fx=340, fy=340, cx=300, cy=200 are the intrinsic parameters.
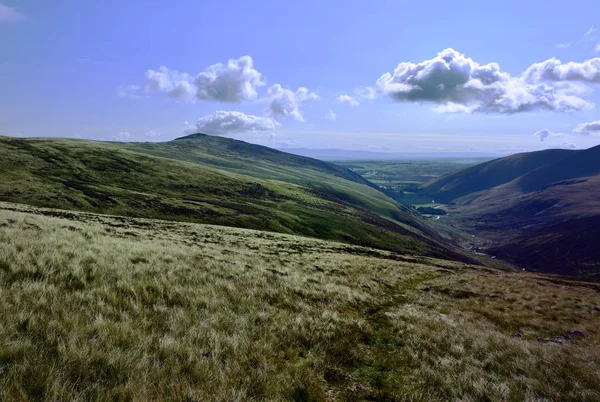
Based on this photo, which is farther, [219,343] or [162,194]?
[162,194]

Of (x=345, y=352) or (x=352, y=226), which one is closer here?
(x=345, y=352)

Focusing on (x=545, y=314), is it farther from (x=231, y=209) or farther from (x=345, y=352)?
(x=231, y=209)

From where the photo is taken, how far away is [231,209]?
10919 cm

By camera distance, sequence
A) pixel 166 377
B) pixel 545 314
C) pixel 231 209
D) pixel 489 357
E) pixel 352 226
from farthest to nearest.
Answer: pixel 352 226 < pixel 231 209 < pixel 545 314 < pixel 489 357 < pixel 166 377

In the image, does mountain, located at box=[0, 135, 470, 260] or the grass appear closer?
the grass

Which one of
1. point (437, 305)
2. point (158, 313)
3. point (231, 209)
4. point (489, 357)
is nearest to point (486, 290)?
point (437, 305)

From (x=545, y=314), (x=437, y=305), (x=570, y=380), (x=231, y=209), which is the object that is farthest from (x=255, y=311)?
(x=231, y=209)

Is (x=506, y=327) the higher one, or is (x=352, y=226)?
(x=506, y=327)

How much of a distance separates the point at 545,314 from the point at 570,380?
16505 millimetres

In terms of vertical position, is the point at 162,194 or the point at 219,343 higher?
the point at 219,343

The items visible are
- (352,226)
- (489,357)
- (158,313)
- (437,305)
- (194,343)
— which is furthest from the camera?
(352,226)

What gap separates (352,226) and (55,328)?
Result: 12662 cm

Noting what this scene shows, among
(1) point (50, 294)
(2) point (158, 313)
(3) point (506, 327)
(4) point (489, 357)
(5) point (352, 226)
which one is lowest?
(5) point (352, 226)

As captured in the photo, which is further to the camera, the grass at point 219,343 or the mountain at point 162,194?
the mountain at point 162,194
